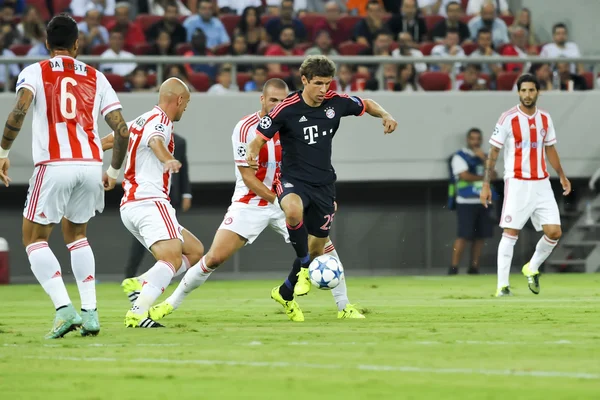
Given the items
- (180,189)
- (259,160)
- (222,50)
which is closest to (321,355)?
(259,160)

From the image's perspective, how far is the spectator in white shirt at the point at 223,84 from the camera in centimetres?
1650

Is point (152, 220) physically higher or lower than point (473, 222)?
higher

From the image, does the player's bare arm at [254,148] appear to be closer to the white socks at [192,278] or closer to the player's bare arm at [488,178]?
the white socks at [192,278]

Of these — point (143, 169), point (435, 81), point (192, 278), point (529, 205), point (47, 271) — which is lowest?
point (529, 205)

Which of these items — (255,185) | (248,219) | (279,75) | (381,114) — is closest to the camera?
(381,114)

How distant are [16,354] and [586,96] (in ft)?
42.8

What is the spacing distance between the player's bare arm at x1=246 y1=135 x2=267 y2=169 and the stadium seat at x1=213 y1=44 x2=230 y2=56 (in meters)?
8.50

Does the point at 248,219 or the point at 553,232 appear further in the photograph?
the point at 553,232

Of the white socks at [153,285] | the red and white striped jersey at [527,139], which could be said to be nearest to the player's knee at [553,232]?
the red and white striped jersey at [527,139]

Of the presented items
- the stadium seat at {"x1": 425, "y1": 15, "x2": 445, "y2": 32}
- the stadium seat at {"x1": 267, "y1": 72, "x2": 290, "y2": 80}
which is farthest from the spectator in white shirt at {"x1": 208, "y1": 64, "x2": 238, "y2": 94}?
the stadium seat at {"x1": 425, "y1": 15, "x2": 445, "y2": 32}

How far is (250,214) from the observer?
30.5 ft

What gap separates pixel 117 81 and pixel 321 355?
1074cm

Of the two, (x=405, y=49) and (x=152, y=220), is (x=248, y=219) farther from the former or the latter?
(x=405, y=49)

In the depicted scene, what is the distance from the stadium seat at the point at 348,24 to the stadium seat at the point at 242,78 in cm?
199
